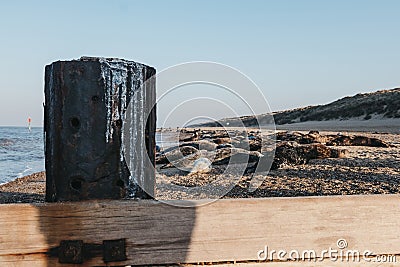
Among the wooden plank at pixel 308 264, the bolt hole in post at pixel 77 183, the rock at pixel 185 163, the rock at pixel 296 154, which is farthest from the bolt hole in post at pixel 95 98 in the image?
the rock at pixel 185 163

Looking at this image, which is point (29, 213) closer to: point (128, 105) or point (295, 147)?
point (128, 105)

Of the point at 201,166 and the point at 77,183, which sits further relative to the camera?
the point at 201,166

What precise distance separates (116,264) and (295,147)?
7.15 meters

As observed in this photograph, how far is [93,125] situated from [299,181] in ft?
17.5

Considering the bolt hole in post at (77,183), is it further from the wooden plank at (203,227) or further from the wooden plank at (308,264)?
the wooden plank at (308,264)

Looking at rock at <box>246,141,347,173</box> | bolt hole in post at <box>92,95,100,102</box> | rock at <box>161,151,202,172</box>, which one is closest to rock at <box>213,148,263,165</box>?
rock at <box>246,141,347,173</box>

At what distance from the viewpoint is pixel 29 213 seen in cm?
148

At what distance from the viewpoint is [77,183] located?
157 centimetres

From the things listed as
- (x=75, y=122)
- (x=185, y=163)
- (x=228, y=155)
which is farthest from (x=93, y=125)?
(x=228, y=155)

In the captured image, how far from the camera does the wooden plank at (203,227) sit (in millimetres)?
1481

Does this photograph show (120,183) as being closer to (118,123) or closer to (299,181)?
(118,123)

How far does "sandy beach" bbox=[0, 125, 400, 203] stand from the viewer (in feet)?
18.4

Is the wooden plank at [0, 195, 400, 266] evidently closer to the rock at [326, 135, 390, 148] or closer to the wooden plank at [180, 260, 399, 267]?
the wooden plank at [180, 260, 399, 267]

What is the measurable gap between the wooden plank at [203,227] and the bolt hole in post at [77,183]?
0.08 m
